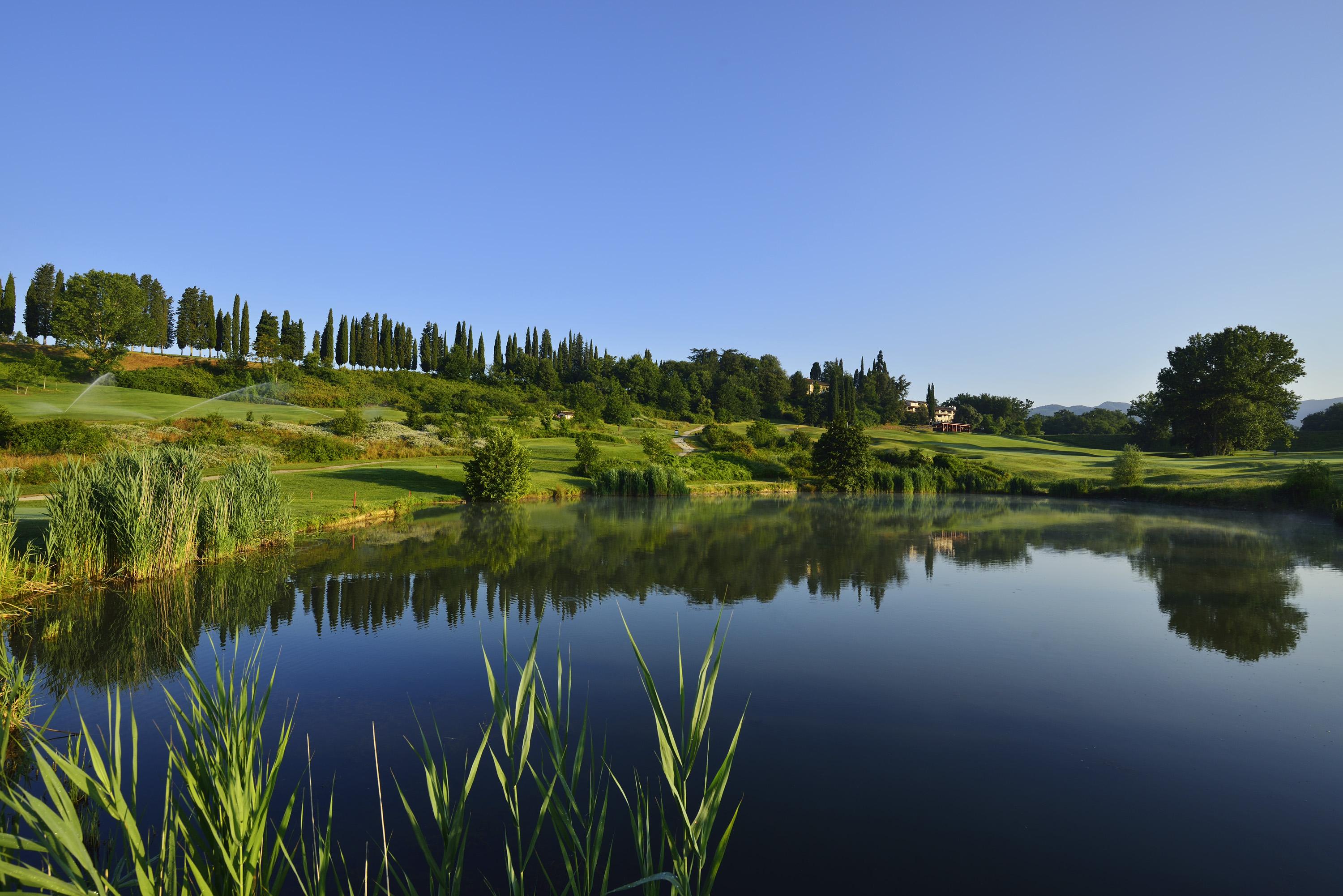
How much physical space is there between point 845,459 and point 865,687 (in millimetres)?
37589

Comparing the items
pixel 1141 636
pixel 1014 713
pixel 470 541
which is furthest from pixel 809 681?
pixel 470 541

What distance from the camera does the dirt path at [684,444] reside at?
5651 centimetres

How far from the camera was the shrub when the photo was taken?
4106 centimetres

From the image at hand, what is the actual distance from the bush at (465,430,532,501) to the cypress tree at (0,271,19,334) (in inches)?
2802

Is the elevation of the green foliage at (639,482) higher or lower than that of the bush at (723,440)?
lower

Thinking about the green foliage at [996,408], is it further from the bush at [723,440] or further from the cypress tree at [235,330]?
the cypress tree at [235,330]

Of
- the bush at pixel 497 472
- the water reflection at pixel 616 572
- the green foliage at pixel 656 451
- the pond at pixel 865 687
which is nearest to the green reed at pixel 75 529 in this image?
the water reflection at pixel 616 572

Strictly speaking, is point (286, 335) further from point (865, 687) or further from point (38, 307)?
point (865, 687)

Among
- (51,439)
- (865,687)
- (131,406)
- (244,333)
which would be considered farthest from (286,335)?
(865,687)

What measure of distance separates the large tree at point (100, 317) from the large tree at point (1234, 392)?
97.1 meters

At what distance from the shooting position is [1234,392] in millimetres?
57375

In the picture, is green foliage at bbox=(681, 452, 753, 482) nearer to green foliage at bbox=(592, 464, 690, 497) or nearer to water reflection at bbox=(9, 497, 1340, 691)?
green foliage at bbox=(592, 464, 690, 497)

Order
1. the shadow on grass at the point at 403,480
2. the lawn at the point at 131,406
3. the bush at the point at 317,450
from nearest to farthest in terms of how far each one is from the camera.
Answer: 1. the shadow on grass at the point at 403,480
2. the bush at the point at 317,450
3. the lawn at the point at 131,406

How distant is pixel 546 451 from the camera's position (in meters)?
46.8
